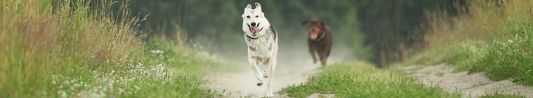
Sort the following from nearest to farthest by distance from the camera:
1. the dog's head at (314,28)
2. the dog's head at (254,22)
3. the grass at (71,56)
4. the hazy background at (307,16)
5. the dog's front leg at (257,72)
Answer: the grass at (71,56) < the dog's head at (254,22) < the dog's front leg at (257,72) < the dog's head at (314,28) < the hazy background at (307,16)

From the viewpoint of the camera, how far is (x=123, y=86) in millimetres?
4395

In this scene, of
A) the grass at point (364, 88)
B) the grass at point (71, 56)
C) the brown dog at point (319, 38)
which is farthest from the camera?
the brown dog at point (319, 38)

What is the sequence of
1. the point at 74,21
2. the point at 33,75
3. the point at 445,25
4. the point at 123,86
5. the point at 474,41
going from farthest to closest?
the point at 445,25, the point at 474,41, the point at 74,21, the point at 123,86, the point at 33,75

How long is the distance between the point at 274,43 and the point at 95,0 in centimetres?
262

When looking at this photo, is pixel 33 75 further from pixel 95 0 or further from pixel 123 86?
pixel 95 0

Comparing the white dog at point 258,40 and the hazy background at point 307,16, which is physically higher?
the hazy background at point 307,16

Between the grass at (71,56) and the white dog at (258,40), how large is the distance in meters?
0.79

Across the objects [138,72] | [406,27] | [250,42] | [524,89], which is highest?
[406,27]

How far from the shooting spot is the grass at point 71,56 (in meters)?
3.73

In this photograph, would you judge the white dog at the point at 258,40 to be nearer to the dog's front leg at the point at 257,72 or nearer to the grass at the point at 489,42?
A: the dog's front leg at the point at 257,72

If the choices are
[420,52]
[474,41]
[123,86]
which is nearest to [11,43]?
[123,86]

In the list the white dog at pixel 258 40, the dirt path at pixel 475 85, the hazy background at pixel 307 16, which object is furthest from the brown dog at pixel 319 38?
the white dog at pixel 258 40

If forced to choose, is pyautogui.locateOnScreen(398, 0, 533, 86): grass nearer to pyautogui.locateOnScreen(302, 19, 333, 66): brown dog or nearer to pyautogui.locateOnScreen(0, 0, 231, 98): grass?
pyautogui.locateOnScreen(302, 19, 333, 66): brown dog

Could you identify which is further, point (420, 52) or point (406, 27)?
point (406, 27)
